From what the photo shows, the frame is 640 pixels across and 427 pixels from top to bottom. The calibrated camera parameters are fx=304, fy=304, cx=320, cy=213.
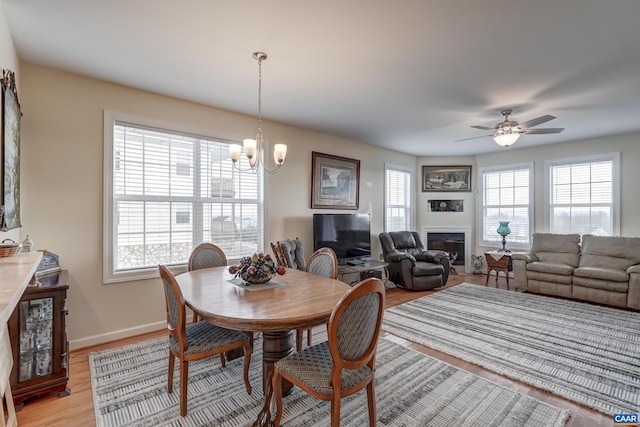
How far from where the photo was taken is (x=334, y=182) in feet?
16.9

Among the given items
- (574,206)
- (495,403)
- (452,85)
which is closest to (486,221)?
(574,206)

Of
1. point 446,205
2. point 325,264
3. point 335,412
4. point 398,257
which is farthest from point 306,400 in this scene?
point 446,205

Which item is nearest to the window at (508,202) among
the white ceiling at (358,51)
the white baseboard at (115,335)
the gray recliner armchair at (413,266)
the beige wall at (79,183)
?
the gray recliner armchair at (413,266)

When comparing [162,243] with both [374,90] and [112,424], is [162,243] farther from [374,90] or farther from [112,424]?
[374,90]

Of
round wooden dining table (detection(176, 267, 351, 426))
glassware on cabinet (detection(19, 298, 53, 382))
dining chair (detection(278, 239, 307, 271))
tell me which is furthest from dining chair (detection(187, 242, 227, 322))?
glassware on cabinet (detection(19, 298, 53, 382))

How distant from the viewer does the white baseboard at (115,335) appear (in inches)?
115

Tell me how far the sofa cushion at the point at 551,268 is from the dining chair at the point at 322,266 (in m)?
3.98

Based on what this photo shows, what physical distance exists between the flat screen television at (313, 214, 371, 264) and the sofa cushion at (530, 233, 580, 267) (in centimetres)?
307

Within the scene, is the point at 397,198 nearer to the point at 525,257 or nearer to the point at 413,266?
the point at 413,266

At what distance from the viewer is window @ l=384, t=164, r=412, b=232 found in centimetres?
629

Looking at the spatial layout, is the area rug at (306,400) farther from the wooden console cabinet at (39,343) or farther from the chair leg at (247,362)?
the wooden console cabinet at (39,343)

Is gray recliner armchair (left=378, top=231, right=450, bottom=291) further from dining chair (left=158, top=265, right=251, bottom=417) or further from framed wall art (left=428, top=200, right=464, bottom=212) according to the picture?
dining chair (left=158, top=265, right=251, bottom=417)

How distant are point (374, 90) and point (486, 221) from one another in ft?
15.7

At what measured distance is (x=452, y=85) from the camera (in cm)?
312
